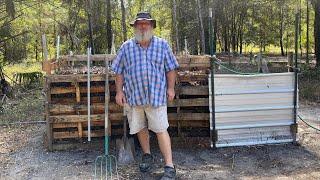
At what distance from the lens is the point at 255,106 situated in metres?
6.59

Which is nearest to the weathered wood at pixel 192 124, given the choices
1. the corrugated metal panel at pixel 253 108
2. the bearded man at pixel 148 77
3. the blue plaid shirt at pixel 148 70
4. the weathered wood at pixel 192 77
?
the corrugated metal panel at pixel 253 108

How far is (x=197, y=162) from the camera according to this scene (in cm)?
604

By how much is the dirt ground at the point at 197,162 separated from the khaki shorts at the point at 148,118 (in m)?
0.59

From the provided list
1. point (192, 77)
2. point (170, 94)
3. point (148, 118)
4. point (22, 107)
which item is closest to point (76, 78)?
point (148, 118)

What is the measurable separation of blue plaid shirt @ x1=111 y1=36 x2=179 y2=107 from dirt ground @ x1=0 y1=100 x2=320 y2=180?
0.97 m

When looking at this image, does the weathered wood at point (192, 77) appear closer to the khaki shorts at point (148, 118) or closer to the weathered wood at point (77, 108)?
the weathered wood at point (77, 108)

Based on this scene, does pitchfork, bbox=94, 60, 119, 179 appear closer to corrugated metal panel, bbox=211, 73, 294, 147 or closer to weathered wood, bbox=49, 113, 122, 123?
weathered wood, bbox=49, 113, 122, 123

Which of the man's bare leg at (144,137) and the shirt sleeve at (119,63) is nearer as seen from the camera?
the shirt sleeve at (119,63)

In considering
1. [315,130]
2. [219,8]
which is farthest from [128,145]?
[219,8]

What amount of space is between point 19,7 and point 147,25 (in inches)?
497

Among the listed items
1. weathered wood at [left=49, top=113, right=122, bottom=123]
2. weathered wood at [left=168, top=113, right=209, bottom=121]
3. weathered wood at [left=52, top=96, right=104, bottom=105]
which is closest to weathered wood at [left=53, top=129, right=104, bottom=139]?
weathered wood at [left=49, top=113, right=122, bottom=123]

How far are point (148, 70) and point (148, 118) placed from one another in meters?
0.59

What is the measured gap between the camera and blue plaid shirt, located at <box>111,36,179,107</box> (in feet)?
17.1

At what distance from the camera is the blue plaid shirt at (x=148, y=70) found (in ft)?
17.1
